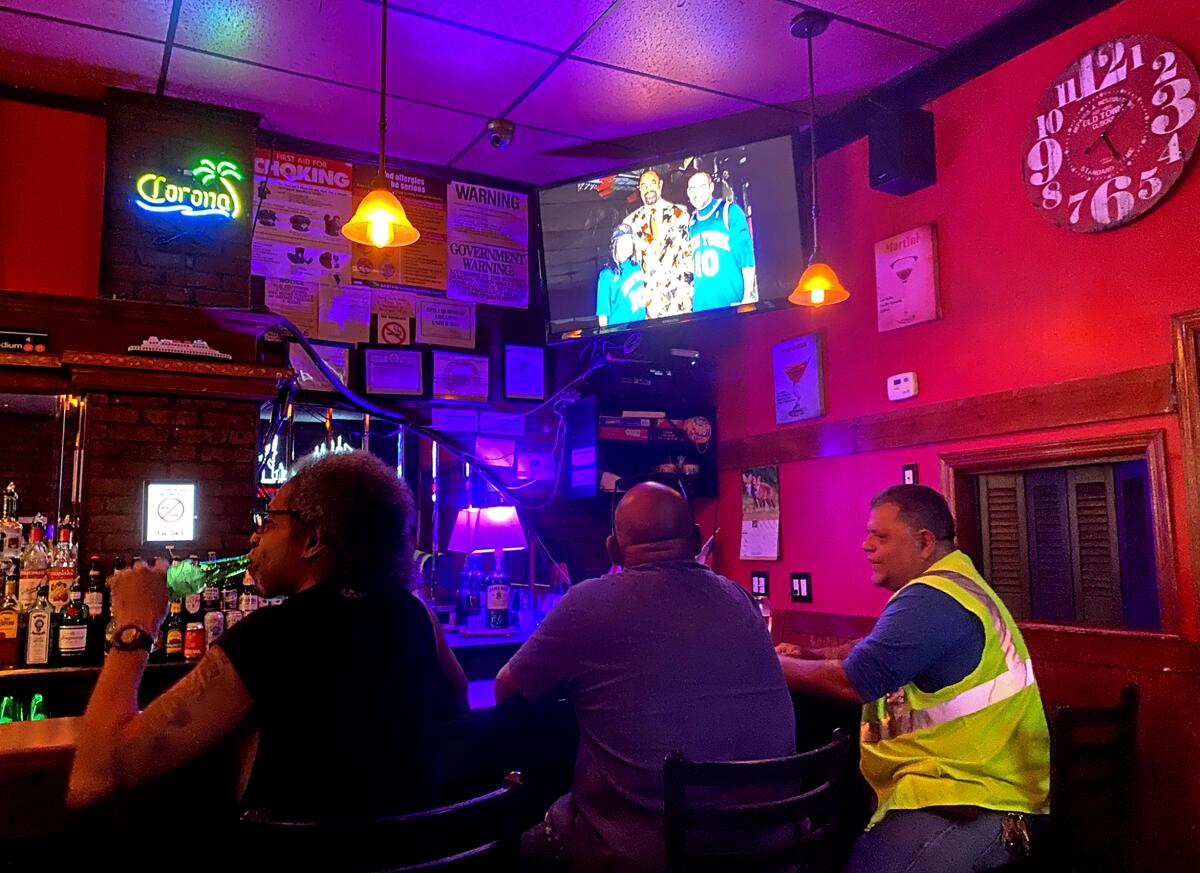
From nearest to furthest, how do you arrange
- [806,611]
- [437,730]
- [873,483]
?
[437,730] → [873,483] → [806,611]

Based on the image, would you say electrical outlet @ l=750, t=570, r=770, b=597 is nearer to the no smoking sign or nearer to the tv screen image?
the tv screen image

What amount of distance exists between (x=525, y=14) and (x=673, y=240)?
1409mm

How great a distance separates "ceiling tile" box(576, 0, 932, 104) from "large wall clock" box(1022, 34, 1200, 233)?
845 mm

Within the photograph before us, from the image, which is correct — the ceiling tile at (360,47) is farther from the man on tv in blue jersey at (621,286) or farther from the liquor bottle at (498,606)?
the liquor bottle at (498,606)

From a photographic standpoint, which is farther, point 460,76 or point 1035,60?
point 460,76

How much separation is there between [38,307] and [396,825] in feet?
12.7

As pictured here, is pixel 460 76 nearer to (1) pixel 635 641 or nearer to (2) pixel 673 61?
(2) pixel 673 61

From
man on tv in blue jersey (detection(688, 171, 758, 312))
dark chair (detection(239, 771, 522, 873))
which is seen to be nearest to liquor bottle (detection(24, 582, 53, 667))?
dark chair (detection(239, 771, 522, 873))

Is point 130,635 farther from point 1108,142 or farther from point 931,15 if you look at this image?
point 931,15

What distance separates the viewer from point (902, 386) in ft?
14.6

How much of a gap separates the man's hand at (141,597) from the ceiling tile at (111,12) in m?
3.08

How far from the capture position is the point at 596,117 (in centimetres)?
497

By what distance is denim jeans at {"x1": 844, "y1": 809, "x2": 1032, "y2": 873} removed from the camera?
7.07 ft

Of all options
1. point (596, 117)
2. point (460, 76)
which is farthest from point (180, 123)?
point (596, 117)
